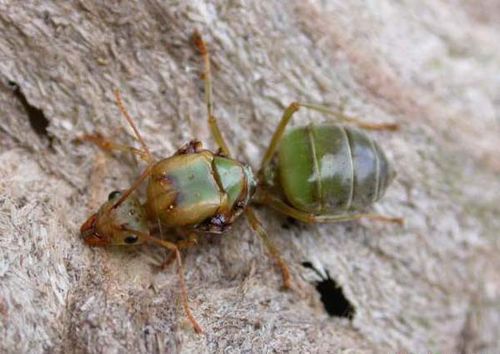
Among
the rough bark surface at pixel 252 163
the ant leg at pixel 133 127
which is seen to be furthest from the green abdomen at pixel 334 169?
the ant leg at pixel 133 127

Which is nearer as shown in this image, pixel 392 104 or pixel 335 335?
pixel 335 335

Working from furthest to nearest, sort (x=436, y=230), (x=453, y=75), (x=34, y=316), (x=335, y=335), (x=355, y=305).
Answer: (x=453, y=75), (x=436, y=230), (x=355, y=305), (x=335, y=335), (x=34, y=316)

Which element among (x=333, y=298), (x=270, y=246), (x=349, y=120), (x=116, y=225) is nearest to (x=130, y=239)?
(x=116, y=225)

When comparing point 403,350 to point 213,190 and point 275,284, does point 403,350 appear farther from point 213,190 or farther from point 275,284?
point 213,190

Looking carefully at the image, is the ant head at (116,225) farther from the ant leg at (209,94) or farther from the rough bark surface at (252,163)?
the ant leg at (209,94)

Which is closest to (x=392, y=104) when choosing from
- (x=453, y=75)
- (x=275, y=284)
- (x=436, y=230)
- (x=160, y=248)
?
(x=453, y=75)

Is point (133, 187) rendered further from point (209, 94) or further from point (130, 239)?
point (209, 94)

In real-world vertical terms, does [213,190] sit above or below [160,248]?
above

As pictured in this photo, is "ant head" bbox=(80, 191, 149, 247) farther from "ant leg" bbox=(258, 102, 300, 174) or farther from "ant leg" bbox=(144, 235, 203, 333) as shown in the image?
"ant leg" bbox=(258, 102, 300, 174)
